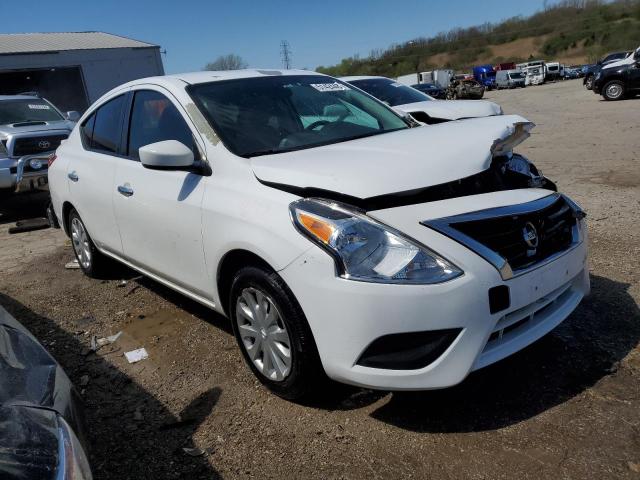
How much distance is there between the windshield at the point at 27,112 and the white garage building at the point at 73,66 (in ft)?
Answer: 66.7

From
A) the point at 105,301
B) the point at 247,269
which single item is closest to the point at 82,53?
the point at 105,301

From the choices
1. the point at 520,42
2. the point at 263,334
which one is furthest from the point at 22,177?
the point at 520,42

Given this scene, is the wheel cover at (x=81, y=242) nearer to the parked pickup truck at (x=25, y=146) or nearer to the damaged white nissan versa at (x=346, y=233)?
the damaged white nissan versa at (x=346, y=233)

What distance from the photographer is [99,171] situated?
411 cm

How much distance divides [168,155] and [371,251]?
4.33 feet

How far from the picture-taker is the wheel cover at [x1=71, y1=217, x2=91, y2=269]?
482 centimetres

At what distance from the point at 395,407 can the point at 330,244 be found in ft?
3.18

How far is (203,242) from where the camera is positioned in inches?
117

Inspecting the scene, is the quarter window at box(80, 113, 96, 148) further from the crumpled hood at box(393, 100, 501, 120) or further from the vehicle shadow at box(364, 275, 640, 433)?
the vehicle shadow at box(364, 275, 640, 433)

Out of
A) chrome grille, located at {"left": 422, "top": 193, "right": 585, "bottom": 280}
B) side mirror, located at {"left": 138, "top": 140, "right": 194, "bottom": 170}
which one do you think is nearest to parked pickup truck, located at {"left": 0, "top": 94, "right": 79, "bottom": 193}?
side mirror, located at {"left": 138, "top": 140, "right": 194, "bottom": 170}

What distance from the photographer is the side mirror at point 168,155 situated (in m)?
2.91

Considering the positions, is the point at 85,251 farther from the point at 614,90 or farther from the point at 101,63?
the point at 101,63

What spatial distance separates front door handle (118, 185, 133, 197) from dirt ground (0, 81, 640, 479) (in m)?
0.99

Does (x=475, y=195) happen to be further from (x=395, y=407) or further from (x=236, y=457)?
(x=236, y=457)
